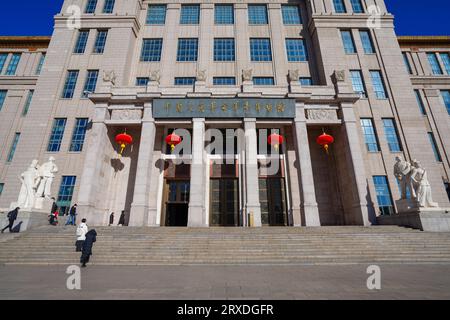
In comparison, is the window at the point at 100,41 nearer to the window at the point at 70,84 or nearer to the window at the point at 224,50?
the window at the point at 70,84

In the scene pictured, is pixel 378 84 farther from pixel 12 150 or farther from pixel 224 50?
pixel 12 150

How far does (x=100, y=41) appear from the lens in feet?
73.3

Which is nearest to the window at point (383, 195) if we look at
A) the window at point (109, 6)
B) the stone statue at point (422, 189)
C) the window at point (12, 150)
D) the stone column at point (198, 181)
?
the stone statue at point (422, 189)

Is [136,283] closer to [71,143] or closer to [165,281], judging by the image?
[165,281]

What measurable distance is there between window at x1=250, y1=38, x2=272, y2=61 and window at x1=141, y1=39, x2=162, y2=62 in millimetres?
9309

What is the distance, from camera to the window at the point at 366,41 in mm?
21875

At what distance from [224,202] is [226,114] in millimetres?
6818

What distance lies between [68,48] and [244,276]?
26.1 m

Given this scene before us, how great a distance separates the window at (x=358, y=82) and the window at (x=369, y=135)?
2.60 meters

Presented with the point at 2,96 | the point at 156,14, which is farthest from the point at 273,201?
the point at 2,96

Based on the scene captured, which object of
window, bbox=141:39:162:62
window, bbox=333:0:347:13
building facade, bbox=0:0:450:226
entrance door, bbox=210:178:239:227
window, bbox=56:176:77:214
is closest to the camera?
building facade, bbox=0:0:450:226

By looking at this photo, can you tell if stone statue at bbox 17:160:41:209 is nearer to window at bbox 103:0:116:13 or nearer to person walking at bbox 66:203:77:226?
person walking at bbox 66:203:77:226

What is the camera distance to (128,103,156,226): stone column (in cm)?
1494

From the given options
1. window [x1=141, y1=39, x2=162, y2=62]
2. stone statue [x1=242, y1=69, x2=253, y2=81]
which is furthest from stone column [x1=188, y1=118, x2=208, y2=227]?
window [x1=141, y1=39, x2=162, y2=62]
